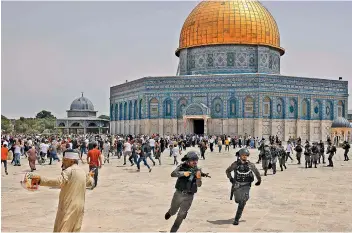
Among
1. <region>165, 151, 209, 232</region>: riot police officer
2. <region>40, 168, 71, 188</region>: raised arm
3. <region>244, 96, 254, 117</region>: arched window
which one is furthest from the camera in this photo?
<region>244, 96, 254, 117</region>: arched window

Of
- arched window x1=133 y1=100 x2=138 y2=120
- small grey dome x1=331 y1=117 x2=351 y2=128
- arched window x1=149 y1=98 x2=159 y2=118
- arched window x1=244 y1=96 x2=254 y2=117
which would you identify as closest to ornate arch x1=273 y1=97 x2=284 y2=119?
arched window x1=244 y1=96 x2=254 y2=117

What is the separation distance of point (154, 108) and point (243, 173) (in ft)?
117

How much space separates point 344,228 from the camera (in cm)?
746

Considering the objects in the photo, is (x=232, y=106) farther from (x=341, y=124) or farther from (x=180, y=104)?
(x=341, y=124)

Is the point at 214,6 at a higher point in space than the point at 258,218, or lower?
higher

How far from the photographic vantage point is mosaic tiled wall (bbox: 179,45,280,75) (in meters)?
44.4

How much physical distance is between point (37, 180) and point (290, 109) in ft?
128

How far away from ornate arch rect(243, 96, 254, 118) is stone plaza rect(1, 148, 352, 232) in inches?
1053

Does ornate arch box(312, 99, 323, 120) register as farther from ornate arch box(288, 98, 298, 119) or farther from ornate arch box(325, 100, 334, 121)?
ornate arch box(288, 98, 298, 119)

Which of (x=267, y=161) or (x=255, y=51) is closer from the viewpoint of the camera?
(x=267, y=161)

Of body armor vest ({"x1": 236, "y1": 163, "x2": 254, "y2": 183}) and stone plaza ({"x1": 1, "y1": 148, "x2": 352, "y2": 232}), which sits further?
body armor vest ({"x1": 236, "y1": 163, "x2": 254, "y2": 183})

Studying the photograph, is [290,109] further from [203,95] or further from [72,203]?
[72,203]

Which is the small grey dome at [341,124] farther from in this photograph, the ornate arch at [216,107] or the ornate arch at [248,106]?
the ornate arch at [216,107]

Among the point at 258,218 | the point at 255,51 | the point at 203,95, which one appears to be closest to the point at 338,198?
the point at 258,218
